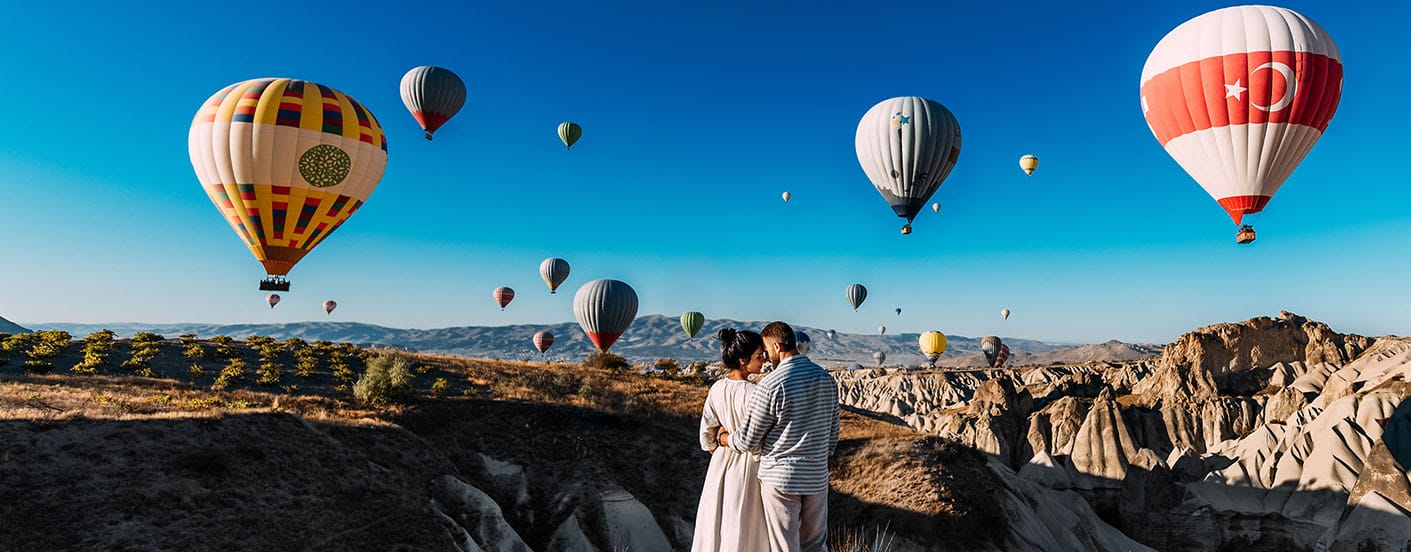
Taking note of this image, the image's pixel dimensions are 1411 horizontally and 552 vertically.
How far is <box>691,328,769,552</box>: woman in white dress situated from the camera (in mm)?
5836

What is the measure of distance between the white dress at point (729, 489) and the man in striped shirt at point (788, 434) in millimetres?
98

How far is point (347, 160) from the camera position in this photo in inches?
1054

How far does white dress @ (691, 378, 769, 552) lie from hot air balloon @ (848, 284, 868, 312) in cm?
7839

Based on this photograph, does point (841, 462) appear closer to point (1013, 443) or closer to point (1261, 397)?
point (1013, 443)

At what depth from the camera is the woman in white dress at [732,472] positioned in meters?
5.84

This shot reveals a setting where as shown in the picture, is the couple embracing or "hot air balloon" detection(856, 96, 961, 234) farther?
"hot air balloon" detection(856, 96, 961, 234)

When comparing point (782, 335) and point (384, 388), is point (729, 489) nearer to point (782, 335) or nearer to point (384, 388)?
point (782, 335)

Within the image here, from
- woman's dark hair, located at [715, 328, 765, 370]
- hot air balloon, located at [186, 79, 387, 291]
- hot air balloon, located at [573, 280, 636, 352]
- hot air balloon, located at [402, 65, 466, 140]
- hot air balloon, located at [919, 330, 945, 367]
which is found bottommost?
hot air balloon, located at [919, 330, 945, 367]

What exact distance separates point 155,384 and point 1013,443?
81.1m

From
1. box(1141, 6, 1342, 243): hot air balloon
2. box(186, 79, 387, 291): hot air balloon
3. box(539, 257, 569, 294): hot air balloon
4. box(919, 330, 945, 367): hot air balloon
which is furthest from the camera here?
box(919, 330, 945, 367): hot air balloon

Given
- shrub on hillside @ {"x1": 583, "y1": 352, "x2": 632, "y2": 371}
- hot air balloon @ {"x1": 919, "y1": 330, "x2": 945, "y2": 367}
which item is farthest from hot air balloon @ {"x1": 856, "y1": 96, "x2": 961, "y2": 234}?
hot air balloon @ {"x1": 919, "y1": 330, "x2": 945, "y2": 367}

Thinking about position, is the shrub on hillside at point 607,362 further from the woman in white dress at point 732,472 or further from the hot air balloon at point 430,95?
the woman in white dress at point 732,472

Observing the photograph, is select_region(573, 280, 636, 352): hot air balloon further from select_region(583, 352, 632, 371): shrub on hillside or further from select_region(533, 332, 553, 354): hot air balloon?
select_region(533, 332, 553, 354): hot air balloon

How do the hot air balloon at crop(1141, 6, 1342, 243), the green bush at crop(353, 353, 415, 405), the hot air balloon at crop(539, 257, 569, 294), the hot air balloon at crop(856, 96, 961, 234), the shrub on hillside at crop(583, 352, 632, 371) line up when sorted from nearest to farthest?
the hot air balloon at crop(1141, 6, 1342, 243) < the green bush at crop(353, 353, 415, 405) < the hot air balloon at crop(856, 96, 961, 234) < the shrub on hillside at crop(583, 352, 632, 371) < the hot air balloon at crop(539, 257, 569, 294)
